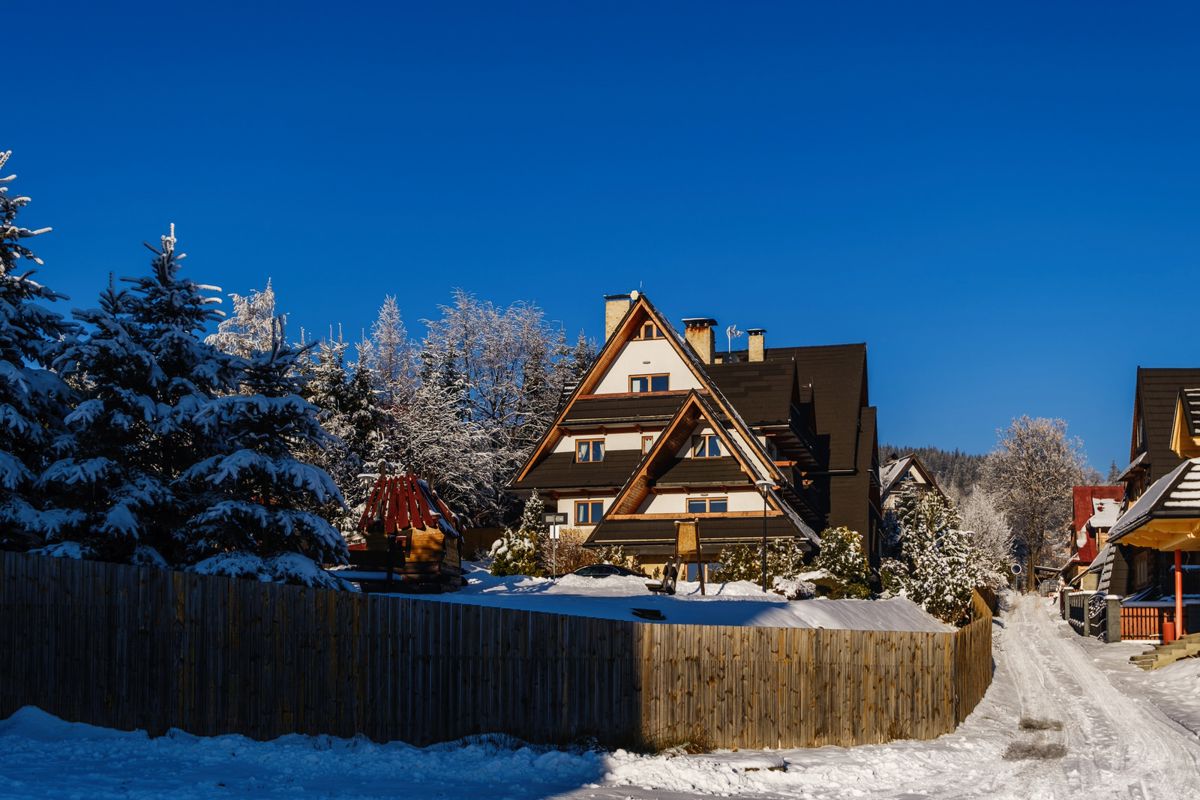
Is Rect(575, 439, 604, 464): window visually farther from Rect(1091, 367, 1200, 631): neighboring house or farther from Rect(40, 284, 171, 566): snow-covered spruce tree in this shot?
Rect(40, 284, 171, 566): snow-covered spruce tree

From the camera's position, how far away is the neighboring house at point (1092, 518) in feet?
210

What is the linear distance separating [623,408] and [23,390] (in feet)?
94.6

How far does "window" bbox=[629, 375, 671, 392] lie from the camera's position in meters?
45.8

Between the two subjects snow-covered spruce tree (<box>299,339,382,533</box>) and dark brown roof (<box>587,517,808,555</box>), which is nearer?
dark brown roof (<box>587,517,808,555</box>)

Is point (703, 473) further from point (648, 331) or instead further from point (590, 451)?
point (648, 331)

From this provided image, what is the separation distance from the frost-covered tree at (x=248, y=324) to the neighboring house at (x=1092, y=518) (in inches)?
1722

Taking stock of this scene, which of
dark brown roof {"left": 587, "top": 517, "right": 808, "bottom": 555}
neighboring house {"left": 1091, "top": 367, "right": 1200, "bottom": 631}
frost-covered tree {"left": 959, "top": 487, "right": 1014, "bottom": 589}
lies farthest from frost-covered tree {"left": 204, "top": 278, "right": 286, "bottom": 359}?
frost-covered tree {"left": 959, "top": 487, "right": 1014, "bottom": 589}

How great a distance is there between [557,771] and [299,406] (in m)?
6.86

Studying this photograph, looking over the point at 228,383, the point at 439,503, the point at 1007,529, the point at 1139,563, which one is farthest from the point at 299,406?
Result: the point at 1007,529

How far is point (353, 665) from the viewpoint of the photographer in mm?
16281

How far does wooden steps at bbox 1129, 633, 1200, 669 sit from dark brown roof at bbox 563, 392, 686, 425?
1796 centimetres

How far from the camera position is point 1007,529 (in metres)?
98.0

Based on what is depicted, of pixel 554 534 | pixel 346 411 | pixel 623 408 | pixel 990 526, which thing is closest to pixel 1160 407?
pixel 623 408

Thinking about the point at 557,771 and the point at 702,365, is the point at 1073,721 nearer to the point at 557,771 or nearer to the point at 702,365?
the point at 557,771
